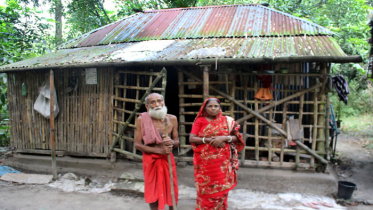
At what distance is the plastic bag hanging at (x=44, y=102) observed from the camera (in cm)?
586

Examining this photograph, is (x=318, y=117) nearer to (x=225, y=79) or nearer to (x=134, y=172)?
(x=225, y=79)

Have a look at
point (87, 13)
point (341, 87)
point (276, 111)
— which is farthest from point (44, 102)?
point (87, 13)

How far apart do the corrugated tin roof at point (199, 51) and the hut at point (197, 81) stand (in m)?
0.02

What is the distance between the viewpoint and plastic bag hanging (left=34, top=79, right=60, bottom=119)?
231 inches

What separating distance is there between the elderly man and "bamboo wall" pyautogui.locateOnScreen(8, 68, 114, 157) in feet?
8.60

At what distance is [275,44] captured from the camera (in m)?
5.12

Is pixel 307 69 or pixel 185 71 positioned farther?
pixel 307 69

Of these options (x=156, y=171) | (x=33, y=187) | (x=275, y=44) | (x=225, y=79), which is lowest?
(x=33, y=187)

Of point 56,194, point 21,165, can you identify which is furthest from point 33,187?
point 21,165

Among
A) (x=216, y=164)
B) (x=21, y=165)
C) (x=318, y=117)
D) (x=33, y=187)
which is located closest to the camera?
(x=216, y=164)

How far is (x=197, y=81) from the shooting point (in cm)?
520

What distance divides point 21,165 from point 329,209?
21.9 ft

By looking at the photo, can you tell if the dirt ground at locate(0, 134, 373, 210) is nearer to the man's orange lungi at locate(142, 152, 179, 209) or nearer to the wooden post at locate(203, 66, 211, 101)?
the man's orange lungi at locate(142, 152, 179, 209)

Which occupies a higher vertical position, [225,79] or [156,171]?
[225,79]
